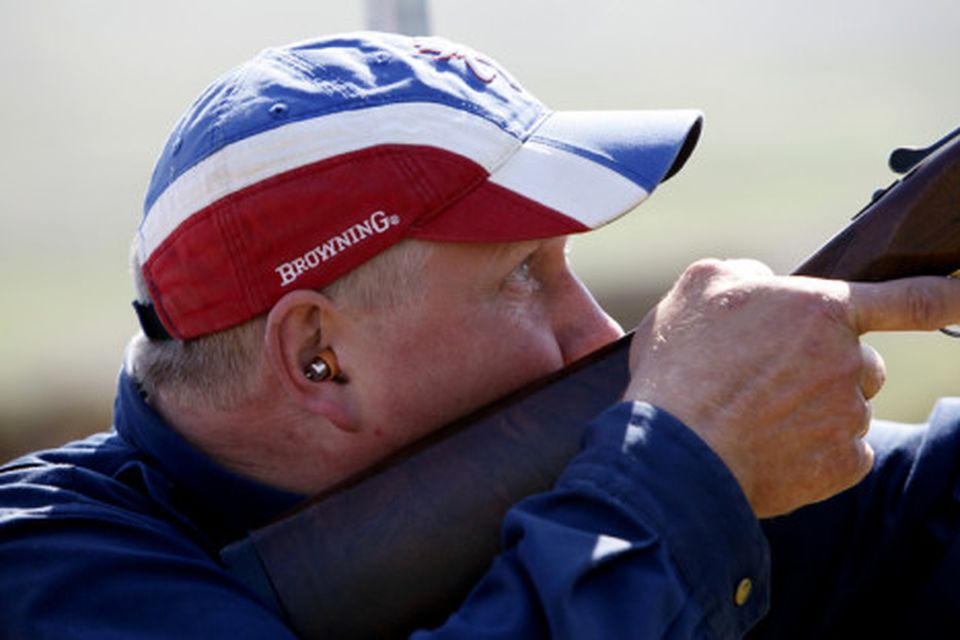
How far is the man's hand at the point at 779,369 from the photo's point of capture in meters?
1.58

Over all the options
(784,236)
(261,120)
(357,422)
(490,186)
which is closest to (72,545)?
(357,422)

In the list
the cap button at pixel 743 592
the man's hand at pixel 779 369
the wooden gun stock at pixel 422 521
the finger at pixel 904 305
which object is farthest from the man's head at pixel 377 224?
the cap button at pixel 743 592

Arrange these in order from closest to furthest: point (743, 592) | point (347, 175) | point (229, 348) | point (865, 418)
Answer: point (743, 592)
point (865, 418)
point (347, 175)
point (229, 348)

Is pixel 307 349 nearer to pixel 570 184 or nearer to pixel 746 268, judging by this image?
pixel 570 184

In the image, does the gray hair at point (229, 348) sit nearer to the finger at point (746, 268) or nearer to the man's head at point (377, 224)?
the man's head at point (377, 224)

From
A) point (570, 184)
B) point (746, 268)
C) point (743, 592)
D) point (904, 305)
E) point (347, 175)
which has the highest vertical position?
point (347, 175)

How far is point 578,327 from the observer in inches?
75.6

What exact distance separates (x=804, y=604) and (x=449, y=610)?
84 centimetres

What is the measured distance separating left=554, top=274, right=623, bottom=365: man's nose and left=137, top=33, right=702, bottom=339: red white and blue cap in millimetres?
168

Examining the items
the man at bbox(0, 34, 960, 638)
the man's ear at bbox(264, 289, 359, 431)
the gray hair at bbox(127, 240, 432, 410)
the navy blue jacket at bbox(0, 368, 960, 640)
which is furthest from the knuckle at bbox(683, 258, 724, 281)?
the man's ear at bbox(264, 289, 359, 431)

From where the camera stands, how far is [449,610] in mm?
1655

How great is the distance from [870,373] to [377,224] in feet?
2.27

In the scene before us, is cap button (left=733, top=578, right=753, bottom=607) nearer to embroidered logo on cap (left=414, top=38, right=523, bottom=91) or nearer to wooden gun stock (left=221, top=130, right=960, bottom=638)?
wooden gun stock (left=221, top=130, right=960, bottom=638)

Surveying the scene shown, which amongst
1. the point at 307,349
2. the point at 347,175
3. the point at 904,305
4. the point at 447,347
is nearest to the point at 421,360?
the point at 447,347
